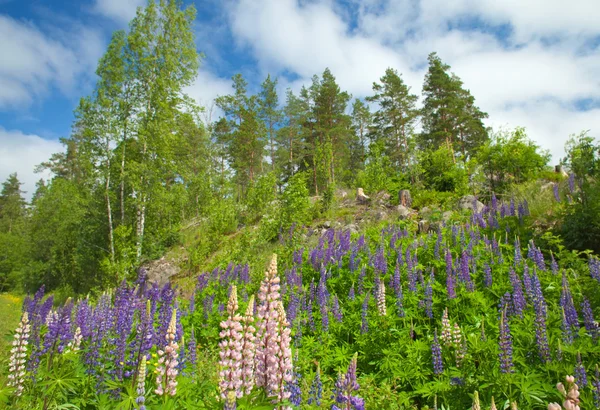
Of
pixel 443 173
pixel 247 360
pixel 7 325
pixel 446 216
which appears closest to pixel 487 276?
pixel 247 360

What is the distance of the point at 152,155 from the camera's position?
16.1 metres

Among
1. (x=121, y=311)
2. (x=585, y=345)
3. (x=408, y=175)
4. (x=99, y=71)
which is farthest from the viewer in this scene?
(x=408, y=175)

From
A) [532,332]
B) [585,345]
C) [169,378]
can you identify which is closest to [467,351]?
[532,332]

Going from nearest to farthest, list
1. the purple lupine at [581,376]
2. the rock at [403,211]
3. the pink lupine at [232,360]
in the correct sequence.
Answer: the pink lupine at [232,360], the purple lupine at [581,376], the rock at [403,211]

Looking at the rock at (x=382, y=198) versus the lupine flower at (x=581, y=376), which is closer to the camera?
the lupine flower at (x=581, y=376)

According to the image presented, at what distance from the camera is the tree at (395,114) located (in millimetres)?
28703

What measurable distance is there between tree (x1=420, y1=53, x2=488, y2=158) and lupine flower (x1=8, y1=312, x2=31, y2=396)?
27.2 m

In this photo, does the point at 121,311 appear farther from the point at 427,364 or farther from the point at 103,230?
the point at 103,230

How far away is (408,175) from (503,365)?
598 inches

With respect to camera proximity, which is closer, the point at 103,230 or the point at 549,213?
the point at 549,213

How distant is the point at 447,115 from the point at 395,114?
4.42m

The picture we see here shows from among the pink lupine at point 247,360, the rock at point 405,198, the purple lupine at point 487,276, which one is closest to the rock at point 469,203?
the rock at point 405,198

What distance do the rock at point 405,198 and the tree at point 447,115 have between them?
14.2 meters

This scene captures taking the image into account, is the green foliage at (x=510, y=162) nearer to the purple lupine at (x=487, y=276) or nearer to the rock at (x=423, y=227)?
the rock at (x=423, y=227)
